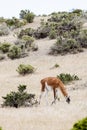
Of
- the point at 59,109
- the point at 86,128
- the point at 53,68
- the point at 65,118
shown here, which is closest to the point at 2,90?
the point at 53,68

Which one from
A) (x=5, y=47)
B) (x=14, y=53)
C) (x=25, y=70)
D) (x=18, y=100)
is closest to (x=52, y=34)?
(x=5, y=47)

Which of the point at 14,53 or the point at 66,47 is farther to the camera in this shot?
the point at 14,53

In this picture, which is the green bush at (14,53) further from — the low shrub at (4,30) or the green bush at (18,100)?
the green bush at (18,100)

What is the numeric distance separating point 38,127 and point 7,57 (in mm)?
26749

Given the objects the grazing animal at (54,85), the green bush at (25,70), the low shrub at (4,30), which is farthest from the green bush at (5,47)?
the grazing animal at (54,85)

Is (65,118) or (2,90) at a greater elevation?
(65,118)

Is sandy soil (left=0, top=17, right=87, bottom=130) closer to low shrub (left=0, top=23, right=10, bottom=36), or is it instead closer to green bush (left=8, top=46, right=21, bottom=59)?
green bush (left=8, top=46, right=21, bottom=59)

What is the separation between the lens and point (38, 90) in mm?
24344

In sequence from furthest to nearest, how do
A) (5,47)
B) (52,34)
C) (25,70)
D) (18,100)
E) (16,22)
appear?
(16,22) → (52,34) → (5,47) → (25,70) → (18,100)

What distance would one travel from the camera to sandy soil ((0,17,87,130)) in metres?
12.9

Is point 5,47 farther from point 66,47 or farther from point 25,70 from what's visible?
point 25,70

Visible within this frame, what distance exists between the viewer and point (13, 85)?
27016 millimetres

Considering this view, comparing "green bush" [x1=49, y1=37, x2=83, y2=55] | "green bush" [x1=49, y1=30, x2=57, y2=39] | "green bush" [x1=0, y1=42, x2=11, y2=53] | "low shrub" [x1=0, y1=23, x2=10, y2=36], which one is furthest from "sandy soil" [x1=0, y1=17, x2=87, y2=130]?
"low shrub" [x1=0, y1=23, x2=10, y2=36]

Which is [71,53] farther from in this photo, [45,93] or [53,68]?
[45,93]
